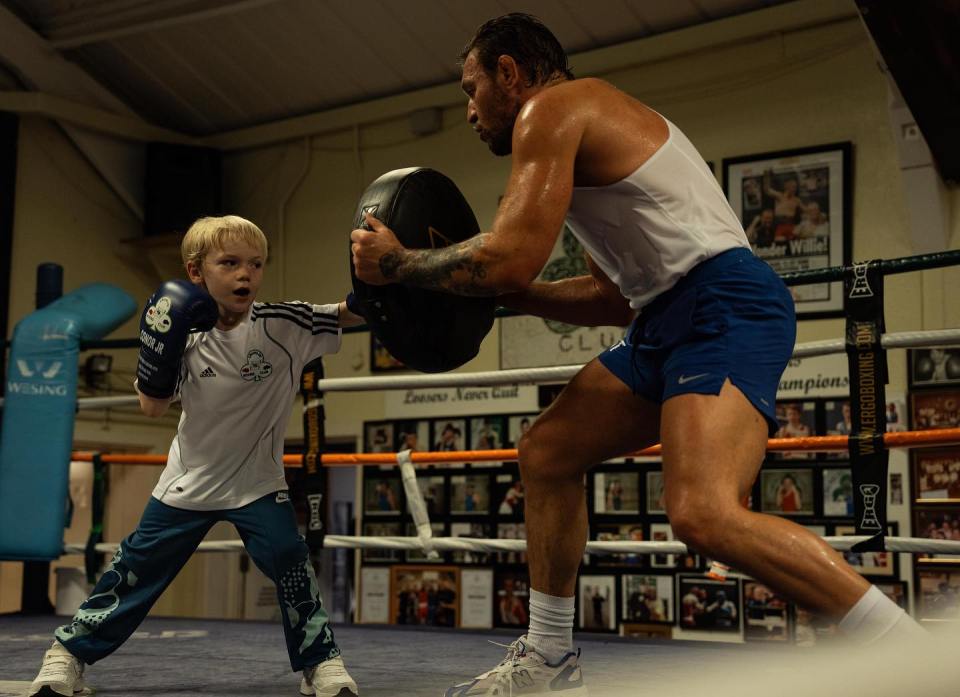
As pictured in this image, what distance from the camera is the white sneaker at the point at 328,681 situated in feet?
5.40

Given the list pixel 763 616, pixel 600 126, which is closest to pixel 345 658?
pixel 600 126

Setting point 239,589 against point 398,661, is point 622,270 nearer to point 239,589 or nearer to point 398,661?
point 398,661

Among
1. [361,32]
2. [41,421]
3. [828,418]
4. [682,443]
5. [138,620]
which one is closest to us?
[682,443]

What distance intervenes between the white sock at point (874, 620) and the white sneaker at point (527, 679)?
516 mm

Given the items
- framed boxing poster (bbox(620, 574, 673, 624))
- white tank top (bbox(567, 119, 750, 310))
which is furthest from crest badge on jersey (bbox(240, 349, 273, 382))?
framed boxing poster (bbox(620, 574, 673, 624))

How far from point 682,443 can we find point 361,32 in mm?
5473

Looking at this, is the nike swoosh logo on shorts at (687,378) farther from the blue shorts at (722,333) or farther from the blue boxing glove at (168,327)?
the blue boxing glove at (168,327)

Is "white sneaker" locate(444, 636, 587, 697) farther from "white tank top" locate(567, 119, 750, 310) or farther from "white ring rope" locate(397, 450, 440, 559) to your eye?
"white ring rope" locate(397, 450, 440, 559)

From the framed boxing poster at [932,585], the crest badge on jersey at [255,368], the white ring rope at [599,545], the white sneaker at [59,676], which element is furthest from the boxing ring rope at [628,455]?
the framed boxing poster at [932,585]

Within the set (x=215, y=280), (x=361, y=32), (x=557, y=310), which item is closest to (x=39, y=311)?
(x=215, y=280)

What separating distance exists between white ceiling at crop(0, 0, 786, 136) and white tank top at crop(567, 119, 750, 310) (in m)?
4.49

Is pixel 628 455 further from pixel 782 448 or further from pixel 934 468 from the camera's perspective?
pixel 934 468

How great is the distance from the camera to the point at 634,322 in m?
1.50

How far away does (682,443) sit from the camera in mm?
1242
